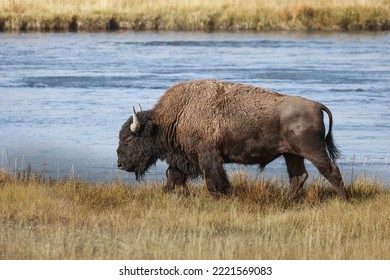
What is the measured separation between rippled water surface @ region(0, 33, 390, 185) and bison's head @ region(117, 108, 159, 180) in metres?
1.27

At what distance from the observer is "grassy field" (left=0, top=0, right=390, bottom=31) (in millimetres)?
35031

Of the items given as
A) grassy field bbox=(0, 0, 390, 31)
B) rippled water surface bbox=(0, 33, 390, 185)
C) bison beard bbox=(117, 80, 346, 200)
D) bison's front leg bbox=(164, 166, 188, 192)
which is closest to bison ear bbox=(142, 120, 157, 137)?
bison beard bbox=(117, 80, 346, 200)

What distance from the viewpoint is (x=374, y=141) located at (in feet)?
50.4

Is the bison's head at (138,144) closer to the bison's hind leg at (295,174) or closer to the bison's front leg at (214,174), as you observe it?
the bison's front leg at (214,174)

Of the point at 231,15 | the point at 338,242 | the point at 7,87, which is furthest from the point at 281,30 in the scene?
the point at 338,242

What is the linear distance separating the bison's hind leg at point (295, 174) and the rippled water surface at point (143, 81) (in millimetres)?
2049

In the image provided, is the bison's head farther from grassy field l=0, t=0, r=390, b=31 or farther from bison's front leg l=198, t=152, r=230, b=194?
grassy field l=0, t=0, r=390, b=31

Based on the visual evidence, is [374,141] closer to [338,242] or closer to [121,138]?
[121,138]

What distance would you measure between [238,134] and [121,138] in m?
1.49

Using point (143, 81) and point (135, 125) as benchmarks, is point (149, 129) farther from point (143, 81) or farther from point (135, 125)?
point (143, 81)

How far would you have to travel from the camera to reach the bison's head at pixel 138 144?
11227 mm

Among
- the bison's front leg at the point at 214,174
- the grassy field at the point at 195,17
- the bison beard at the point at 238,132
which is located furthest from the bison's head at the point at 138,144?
the grassy field at the point at 195,17

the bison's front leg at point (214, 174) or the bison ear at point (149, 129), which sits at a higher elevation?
the bison ear at point (149, 129)

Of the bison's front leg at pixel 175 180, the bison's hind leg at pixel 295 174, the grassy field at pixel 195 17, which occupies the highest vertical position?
the bison's hind leg at pixel 295 174
